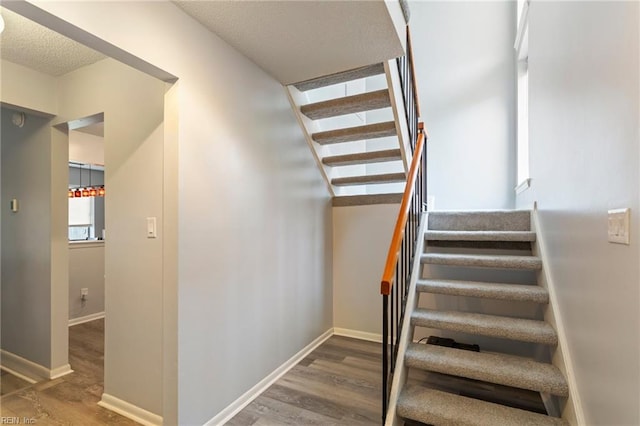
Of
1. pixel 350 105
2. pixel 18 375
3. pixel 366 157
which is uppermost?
pixel 350 105

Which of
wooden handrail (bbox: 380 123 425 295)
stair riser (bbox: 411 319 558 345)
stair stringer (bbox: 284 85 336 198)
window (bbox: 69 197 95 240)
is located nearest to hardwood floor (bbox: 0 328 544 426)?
stair riser (bbox: 411 319 558 345)

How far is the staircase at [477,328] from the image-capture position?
164 centimetres

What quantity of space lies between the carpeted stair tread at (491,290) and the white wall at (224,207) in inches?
47.3

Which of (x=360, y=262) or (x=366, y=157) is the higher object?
(x=366, y=157)

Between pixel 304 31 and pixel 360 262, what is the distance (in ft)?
7.63

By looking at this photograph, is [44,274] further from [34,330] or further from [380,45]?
[380,45]

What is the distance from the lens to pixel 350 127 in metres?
2.90

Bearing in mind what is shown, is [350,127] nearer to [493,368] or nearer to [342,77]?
[342,77]

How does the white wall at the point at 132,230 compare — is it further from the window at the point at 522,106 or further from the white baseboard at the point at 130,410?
the window at the point at 522,106

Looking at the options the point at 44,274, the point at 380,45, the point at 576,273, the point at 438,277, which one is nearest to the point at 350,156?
the point at 380,45

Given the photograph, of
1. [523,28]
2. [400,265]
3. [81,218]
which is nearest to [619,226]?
[400,265]

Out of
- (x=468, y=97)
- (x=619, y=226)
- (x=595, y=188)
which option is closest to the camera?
(x=619, y=226)

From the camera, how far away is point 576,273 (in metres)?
1.57

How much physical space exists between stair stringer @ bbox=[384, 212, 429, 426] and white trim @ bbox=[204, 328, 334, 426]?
3.41ft
